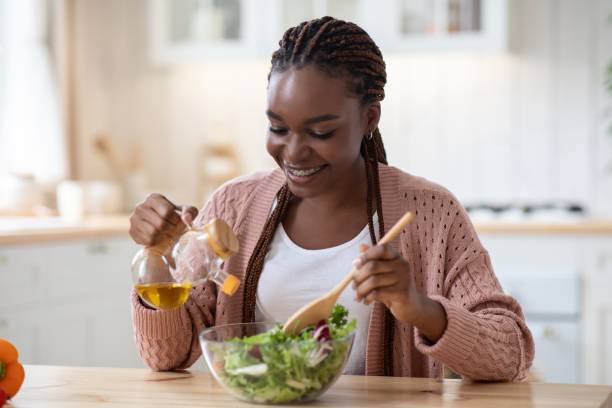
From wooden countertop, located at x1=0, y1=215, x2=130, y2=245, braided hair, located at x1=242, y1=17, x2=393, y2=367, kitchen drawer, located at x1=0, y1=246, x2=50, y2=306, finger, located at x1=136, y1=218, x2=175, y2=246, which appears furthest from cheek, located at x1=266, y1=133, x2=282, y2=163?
kitchen drawer, located at x1=0, y1=246, x2=50, y2=306

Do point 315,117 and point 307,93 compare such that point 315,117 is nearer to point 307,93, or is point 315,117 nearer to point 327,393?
point 307,93

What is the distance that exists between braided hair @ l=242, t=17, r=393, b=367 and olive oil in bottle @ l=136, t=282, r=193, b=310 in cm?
30

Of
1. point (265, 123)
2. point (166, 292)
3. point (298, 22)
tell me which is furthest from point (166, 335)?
point (265, 123)

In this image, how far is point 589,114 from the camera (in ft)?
13.4

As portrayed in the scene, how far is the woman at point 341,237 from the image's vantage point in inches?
59.8

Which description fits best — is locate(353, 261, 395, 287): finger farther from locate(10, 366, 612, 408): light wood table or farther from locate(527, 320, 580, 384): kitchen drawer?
locate(527, 320, 580, 384): kitchen drawer

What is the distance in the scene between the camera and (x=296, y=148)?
157 cm

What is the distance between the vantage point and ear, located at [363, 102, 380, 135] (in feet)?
5.65

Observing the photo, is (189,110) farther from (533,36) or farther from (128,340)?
(533,36)

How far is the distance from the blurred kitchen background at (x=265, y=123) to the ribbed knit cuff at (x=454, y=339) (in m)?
2.17

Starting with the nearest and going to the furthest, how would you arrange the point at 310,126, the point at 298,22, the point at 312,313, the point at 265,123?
1. the point at 312,313
2. the point at 310,126
3. the point at 298,22
4. the point at 265,123

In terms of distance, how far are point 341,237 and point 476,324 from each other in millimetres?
403

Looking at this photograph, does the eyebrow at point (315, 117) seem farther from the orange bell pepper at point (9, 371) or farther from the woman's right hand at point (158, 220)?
the orange bell pepper at point (9, 371)

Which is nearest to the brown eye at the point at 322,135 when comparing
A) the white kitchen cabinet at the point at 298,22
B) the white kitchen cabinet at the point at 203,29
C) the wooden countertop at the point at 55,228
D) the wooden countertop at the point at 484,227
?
the wooden countertop at the point at 55,228
